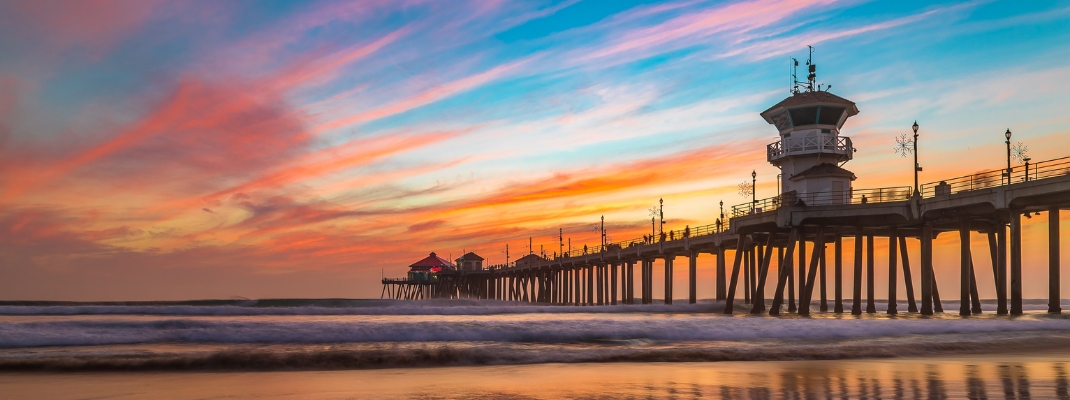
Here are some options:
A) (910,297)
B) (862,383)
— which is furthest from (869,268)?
(862,383)

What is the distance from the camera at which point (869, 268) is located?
43500 millimetres

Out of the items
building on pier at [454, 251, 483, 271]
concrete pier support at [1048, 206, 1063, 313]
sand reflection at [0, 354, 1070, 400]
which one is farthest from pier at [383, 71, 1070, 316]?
building on pier at [454, 251, 483, 271]

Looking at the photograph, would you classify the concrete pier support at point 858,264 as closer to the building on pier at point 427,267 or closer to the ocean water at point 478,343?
the ocean water at point 478,343

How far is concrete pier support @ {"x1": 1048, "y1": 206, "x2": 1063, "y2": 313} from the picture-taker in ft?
91.4

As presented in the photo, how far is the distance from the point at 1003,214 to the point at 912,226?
763cm

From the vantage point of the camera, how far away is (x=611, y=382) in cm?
1130

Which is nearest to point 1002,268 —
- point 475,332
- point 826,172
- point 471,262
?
point 826,172

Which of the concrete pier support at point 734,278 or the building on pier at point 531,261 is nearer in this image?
the concrete pier support at point 734,278

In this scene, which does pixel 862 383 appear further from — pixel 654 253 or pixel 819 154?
pixel 654 253

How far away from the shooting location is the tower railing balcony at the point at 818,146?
47.3 m

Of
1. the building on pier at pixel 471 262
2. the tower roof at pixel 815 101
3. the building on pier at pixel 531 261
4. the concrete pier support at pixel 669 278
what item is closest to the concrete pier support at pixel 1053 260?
the tower roof at pixel 815 101

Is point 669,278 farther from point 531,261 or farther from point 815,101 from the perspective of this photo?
point 531,261

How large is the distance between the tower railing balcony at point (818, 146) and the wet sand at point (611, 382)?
111 ft

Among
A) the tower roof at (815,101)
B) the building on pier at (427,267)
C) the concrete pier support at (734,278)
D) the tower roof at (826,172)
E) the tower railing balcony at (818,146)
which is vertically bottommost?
the building on pier at (427,267)
